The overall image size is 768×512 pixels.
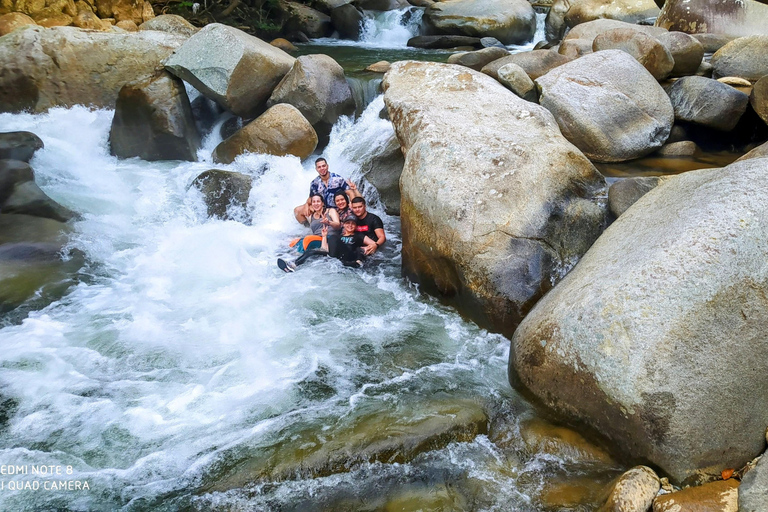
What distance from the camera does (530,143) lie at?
5.45 m

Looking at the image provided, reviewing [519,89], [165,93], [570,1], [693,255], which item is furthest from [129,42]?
[570,1]

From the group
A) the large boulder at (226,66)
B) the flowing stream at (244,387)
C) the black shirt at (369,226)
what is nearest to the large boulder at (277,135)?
the large boulder at (226,66)

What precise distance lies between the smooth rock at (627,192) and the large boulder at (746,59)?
4570 millimetres

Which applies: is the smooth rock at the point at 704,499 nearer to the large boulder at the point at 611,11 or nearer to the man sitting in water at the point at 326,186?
the man sitting in water at the point at 326,186

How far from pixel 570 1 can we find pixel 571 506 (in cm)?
1402

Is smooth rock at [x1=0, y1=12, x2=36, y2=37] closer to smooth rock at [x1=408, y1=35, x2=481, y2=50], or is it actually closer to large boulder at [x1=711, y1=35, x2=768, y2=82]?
smooth rock at [x1=408, y1=35, x2=481, y2=50]

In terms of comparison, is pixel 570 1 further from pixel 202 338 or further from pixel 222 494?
pixel 222 494

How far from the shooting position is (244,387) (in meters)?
4.36

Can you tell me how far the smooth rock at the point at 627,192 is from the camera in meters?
5.07

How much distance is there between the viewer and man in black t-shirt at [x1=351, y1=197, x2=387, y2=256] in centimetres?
666

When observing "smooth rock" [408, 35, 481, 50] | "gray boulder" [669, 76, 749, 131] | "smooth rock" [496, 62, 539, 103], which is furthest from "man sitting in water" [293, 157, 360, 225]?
"smooth rock" [408, 35, 481, 50]

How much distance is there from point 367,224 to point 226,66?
12.4 ft

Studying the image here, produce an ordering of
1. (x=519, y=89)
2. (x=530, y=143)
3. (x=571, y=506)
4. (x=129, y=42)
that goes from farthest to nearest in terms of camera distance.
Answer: (x=129, y=42)
(x=519, y=89)
(x=530, y=143)
(x=571, y=506)

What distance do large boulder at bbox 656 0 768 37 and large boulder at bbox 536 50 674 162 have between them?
13.9ft
